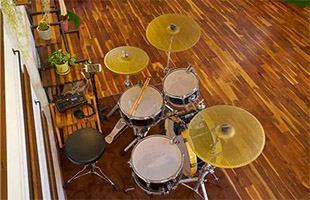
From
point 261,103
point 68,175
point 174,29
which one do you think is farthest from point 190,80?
point 68,175

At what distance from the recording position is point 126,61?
2738 millimetres

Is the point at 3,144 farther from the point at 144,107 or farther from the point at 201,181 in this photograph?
the point at 201,181

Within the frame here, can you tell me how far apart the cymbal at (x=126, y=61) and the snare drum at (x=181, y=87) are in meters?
0.29

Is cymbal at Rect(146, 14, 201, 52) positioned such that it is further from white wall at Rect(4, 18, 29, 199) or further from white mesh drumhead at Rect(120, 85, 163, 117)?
white wall at Rect(4, 18, 29, 199)

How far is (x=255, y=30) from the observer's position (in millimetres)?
4586

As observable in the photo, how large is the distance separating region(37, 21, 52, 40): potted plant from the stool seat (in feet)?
2.90

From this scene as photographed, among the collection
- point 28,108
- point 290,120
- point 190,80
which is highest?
point 28,108

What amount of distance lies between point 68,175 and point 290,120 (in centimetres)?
237

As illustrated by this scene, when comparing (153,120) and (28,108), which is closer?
(28,108)

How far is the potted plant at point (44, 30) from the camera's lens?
107 inches

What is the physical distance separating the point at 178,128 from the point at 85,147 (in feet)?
2.52

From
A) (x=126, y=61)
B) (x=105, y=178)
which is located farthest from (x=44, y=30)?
(x=105, y=178)

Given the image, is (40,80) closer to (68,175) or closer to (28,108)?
(68,175)

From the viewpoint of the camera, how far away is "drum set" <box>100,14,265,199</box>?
1950 millimetres
